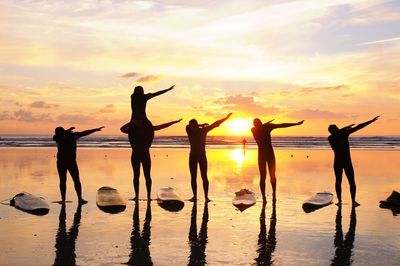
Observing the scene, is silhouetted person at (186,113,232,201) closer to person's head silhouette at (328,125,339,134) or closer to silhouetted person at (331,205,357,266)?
person's head silhouette at (328,125,339,134)

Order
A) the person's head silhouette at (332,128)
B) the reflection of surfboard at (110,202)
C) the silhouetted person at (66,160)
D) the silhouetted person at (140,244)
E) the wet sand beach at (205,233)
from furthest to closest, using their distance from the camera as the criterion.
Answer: the person's head silhouette at (332,128) < the silhouetted person at (66,160) < the reflection of surfboard at (110,202) < the wet sand beach at (205,233) < the silhouetted person at (140,244)

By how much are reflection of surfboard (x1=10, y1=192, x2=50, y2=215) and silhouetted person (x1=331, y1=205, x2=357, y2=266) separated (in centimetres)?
704

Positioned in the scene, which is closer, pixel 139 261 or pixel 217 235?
pixel 139 261

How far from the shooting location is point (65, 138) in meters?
12.8

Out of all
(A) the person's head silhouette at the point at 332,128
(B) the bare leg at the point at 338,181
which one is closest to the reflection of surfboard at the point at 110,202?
(B) the bare leg at the point at 338,181

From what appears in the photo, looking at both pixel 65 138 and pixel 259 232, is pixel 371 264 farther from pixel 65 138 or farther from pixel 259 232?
pixel 65 138

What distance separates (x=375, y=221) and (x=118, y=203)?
6.52m

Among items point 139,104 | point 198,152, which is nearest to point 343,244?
point 198,152

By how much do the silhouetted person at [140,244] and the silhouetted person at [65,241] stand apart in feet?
3.16

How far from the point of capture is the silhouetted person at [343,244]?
7105 millimetres

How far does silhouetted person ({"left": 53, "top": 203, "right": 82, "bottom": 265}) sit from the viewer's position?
705 centimetres

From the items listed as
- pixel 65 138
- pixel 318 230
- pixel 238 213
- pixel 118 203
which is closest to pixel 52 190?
pixel 65 138

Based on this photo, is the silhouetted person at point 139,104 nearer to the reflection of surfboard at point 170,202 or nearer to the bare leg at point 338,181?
the reflection of surfboard at point 170,202

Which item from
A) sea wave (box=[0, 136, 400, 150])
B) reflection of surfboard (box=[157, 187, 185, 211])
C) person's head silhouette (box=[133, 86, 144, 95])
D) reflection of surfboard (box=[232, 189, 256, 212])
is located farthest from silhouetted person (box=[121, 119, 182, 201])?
sea wave (box=[0, 136, 400, 150])
